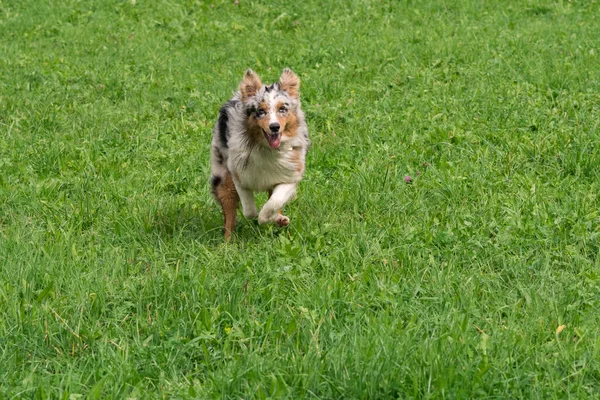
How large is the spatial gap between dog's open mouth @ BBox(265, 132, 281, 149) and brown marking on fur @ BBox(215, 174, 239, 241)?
56cm

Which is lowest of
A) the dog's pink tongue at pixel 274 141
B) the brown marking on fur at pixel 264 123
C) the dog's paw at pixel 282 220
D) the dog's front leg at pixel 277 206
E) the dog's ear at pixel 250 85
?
the dog's paw at pixel 282 220

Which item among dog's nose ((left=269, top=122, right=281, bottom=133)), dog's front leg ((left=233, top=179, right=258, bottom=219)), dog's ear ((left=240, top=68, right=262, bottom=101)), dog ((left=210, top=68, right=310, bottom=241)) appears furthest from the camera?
dog's front leg ((left=233, top=179, right=258, bottom=219))

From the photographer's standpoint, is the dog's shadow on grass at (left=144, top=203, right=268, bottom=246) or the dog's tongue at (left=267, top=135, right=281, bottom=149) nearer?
the dog's tongue at (left=267, top=135, right=281, bottom=149)

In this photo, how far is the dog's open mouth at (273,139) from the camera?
18.1ft

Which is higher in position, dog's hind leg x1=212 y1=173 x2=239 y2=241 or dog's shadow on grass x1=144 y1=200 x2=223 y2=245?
dog's hind leg x1=212 y1=173 x2=239 y2=241

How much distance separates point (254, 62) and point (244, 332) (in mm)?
6888

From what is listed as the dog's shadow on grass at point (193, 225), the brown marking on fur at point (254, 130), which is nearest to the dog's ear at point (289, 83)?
the brown marking on fur at point (254, 130)

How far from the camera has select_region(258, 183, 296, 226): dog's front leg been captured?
559cm

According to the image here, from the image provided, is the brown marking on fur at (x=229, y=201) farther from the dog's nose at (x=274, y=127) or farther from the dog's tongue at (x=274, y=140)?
the dog's nose at (x=274, y=127)

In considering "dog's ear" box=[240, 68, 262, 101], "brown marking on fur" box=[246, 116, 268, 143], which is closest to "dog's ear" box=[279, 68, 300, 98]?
"dog's ear" box=[240, 68, 262, 101]

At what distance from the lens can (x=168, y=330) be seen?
162 inches

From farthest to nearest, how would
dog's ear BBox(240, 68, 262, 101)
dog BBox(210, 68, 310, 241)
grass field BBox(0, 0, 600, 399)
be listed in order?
1. dog's ear BBox(240, 68, 262, 101)
2. dog BBox(210, 68, 310, 241)
3. grass field BBox(0, 0, 600, 399)

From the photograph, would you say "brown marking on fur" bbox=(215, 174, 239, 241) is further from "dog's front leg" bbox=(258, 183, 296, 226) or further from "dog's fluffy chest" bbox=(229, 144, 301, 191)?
"dog's front leg" bbox=(258, 183, 296, 226)

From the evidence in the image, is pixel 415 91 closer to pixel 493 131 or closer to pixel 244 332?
pixel 493 131
